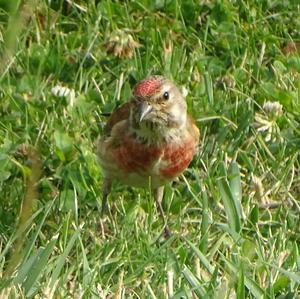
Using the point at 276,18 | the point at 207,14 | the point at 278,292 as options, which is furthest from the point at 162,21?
the point at 278,292

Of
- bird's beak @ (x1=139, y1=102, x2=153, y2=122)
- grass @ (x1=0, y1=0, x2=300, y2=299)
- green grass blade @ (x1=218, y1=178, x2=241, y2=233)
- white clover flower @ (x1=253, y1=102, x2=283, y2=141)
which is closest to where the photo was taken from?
grass @ (x1=0, y1=0, x2=300, y2=299)

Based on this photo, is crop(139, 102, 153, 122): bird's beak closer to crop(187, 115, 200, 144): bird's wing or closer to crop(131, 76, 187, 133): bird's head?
crop(131, 76, 187, 133): bird's head

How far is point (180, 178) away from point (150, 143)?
405 mm

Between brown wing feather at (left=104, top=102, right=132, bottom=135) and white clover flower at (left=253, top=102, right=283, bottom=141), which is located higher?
brown wing feather at (left=104, top=102, right=132, bottom=135)

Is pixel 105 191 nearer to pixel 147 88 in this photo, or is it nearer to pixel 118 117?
pixel 118 117

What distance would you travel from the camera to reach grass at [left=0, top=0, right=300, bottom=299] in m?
3.09

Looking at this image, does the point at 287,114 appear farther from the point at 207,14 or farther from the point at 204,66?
the point at 207,14

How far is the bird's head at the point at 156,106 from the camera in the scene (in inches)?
150

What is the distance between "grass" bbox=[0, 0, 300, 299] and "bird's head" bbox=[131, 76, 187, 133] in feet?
0.96

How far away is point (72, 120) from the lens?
4.50 m

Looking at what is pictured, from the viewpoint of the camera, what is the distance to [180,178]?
4.30m

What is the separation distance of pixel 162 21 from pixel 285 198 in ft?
5.35

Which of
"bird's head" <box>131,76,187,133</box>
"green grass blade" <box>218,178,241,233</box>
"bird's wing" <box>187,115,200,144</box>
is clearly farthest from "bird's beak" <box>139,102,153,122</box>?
"green grass blade" <box>218,178,241,233</box>

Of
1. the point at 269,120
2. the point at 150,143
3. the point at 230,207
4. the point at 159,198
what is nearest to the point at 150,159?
the point at 150,143
